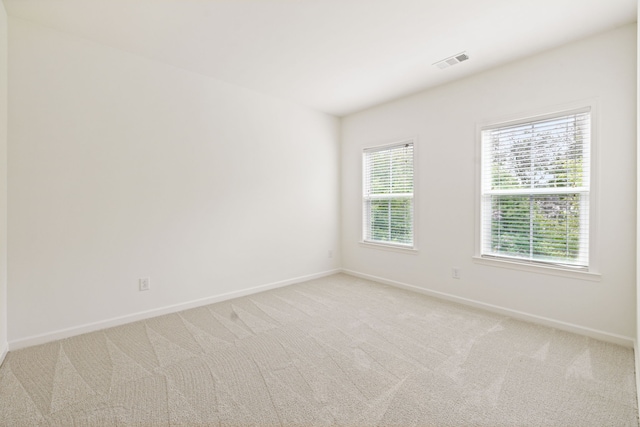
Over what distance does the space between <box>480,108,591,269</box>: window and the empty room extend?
0.02 meters

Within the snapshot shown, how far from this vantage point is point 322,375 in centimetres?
202

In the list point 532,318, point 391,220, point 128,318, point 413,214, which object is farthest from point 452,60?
point 128,318

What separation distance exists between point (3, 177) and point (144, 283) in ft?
4.63

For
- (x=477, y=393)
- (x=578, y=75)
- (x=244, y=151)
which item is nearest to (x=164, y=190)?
(x=244, y=151)

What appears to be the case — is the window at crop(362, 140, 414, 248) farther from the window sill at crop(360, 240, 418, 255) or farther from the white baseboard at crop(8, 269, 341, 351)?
the white baseboard at crop(8, 269, 341, 351)

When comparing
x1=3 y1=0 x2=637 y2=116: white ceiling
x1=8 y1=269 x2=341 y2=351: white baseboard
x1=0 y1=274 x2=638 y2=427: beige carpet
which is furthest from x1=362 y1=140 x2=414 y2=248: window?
x1=8 y1=269 x2=341 y2=351: white baseboard

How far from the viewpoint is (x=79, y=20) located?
2387mm

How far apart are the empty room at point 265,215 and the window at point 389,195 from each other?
0.59 ft

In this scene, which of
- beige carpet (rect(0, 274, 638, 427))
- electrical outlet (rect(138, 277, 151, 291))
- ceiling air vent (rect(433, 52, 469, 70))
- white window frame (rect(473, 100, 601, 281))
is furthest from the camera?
electrical outlet (rect(138, 277, 151, 291))

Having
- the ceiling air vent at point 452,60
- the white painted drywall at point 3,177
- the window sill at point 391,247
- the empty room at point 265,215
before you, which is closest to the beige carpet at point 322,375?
the empty room at point 265,215

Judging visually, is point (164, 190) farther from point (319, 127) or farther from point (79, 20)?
point (319, 127)

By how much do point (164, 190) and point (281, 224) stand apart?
1.60 meters

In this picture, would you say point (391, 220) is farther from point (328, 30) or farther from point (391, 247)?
point (328, 30)

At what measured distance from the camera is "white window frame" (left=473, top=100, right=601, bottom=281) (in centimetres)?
254
